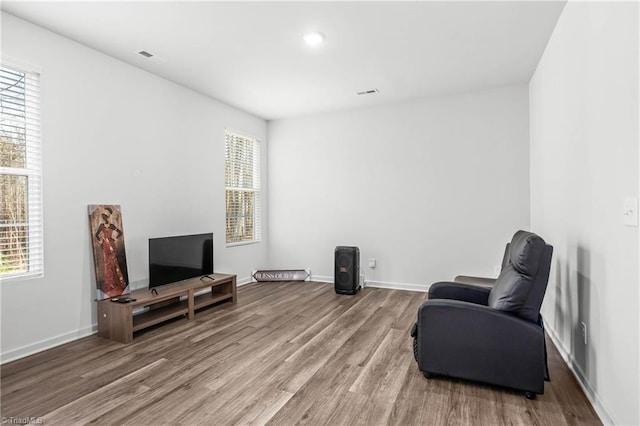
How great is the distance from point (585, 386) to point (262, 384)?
2.10 m

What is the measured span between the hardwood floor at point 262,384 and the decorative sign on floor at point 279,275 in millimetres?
2008

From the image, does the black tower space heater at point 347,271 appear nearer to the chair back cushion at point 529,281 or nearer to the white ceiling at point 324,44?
the white ceiling at point 324,44

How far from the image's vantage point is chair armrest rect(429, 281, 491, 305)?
9.49 feet

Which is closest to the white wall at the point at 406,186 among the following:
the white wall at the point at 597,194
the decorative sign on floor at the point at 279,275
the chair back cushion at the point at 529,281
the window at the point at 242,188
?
the decorative sign on floor at the point at 279,275

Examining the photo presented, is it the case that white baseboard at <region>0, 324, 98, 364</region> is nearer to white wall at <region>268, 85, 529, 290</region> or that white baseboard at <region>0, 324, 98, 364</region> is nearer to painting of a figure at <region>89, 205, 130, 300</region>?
painting of a figure at <region>89, 205, 130, 300</region>

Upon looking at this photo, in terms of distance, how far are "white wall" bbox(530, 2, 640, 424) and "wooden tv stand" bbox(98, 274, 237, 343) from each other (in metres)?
3.46

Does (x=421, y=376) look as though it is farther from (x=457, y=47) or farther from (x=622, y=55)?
(x=457, y=47)

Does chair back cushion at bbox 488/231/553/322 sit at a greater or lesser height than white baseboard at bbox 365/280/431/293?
greater

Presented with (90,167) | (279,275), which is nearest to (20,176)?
(90,167)

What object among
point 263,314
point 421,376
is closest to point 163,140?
point 263,314

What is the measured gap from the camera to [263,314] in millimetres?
3871

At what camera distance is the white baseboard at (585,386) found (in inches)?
73.3

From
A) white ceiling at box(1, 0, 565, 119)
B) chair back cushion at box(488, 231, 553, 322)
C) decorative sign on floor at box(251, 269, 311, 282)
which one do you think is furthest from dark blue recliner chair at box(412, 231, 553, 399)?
decorative sign on floor at box(251, 269, 311, 282)

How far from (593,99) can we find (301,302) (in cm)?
351
